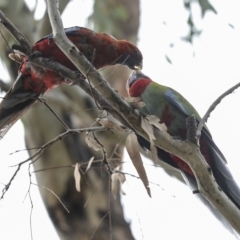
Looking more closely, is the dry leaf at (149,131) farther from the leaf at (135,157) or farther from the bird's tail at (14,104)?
the bird's tail at (14,104)

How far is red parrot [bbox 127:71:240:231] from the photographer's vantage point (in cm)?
182

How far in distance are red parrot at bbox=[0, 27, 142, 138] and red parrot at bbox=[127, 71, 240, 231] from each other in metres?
0.13

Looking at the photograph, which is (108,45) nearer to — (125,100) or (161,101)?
(161,101)

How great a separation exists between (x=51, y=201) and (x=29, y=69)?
925 mm

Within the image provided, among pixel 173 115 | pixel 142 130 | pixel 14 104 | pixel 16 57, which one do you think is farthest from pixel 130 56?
pixel 142 130

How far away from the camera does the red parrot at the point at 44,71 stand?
192 cm

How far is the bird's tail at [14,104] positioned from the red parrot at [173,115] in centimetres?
42

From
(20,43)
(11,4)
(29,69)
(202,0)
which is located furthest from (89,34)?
(202,0)

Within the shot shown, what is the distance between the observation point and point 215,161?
179 centimetres

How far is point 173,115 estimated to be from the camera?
79.5 inches

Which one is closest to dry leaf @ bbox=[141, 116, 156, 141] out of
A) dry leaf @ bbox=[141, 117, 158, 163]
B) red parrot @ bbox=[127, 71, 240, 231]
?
dry leaf @ bbox=[141, 117, 158, 163]

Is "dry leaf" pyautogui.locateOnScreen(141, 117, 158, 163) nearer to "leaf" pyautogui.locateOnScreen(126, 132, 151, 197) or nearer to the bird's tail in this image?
"leaf" pyautogui.locateOnScreen(126, 132, 151, 197)

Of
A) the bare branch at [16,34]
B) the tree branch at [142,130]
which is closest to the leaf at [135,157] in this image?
the tree branch at [142,130]

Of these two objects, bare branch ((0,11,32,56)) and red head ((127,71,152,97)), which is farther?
red head ((127,71,152,97))
